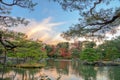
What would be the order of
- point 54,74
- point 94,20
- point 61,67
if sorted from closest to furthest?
point 94,20 < point 54,74 < point 61,67

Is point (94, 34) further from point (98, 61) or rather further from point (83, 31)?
point (98, 61)

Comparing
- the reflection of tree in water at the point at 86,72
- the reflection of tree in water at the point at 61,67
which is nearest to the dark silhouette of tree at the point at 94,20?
the reflection of tree in water at the point at 86,72

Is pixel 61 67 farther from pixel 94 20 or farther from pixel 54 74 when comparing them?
pixel 94 20

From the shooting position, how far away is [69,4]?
4.99m

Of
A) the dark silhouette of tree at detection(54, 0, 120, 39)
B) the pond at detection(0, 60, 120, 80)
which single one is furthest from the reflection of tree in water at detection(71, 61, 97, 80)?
the dark silhouette of tree at detection(54, 0, 120, 39)

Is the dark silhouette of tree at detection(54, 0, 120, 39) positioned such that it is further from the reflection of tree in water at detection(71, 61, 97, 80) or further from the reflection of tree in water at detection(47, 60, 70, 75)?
the reflection of tree in water at detection(47, 60, 70, 75)

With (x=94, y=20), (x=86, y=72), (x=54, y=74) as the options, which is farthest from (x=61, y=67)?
(x=94, y=20)

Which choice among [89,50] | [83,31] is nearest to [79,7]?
[83,31]

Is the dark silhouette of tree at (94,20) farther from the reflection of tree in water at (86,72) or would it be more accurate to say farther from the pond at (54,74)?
the reflection of tree in water at (86,72)

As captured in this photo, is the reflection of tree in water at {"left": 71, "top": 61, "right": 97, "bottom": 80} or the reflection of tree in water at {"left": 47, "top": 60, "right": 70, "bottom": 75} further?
the reflection of tree in water at {"left": 47, "top": 60, "right": 70, "bottom": 75}

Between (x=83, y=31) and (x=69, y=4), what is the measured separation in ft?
2.40

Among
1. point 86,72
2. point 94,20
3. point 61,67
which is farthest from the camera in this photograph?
point 61,67

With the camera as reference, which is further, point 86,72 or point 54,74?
point 86,72

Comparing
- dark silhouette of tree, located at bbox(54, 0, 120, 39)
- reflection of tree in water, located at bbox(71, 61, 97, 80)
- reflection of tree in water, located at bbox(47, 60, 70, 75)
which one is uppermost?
dark silhouette of tree, located at bbox(54, 0, 120, 39)
